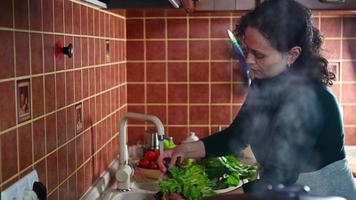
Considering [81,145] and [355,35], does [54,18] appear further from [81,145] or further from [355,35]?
[355,35]

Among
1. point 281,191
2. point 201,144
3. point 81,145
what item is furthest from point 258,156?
point 281,191

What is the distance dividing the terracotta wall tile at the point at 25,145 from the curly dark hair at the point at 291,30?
639 mm

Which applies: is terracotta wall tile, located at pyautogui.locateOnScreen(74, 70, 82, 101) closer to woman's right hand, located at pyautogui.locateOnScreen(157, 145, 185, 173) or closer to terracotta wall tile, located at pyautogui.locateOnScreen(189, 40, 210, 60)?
woman's right hand, located at pyautogui.locateOnScreen(157, 145, 185, 173)

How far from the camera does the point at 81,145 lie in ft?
5.29

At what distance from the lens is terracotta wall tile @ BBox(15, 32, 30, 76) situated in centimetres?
108

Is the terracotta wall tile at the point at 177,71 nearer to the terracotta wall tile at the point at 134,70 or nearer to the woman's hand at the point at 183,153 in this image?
the terracotta wall tile at the point at 134,70

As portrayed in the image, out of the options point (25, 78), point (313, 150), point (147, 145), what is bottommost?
point (147, 145)

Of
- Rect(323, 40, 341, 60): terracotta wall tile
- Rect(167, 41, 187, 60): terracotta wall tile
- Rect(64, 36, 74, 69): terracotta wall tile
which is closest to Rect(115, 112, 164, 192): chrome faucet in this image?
Rect(64, 36, 74, 69): terracotta wall tile

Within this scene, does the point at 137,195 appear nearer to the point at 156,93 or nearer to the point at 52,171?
the point at 52,171

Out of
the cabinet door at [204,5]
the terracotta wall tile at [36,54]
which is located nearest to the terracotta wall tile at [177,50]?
the cabinet door at [204,5]

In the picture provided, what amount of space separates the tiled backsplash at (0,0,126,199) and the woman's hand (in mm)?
250

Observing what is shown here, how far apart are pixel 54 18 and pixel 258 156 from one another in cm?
69

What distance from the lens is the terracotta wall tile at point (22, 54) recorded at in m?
1.08

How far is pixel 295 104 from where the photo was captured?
4.53ft
